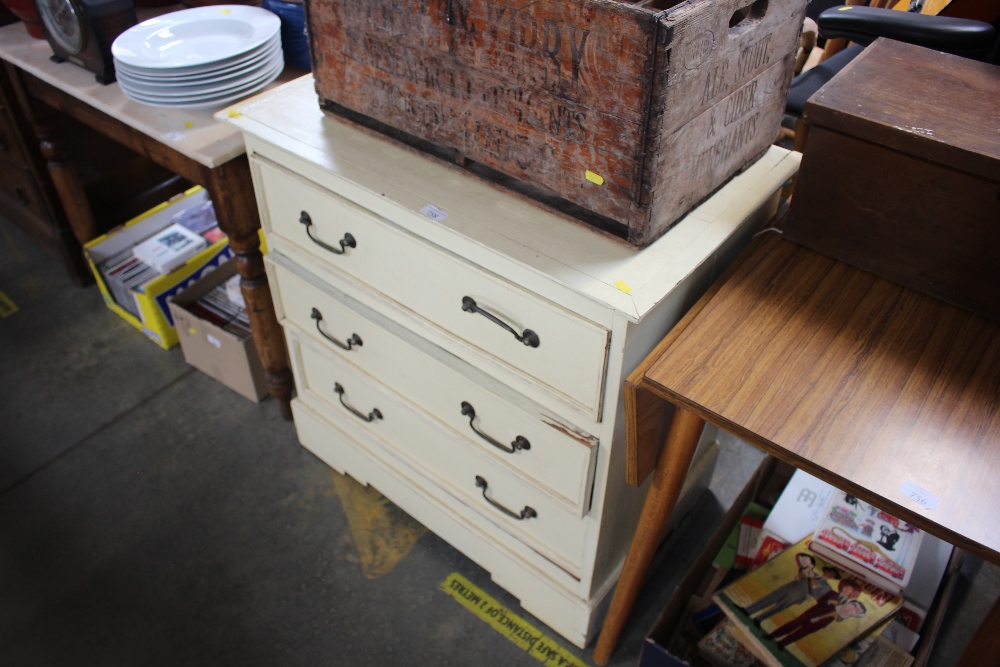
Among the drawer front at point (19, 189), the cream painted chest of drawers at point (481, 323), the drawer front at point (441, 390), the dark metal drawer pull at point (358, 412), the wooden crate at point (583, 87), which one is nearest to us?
the wooden crate at point (583, 87)

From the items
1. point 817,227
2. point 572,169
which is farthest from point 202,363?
point 817,227

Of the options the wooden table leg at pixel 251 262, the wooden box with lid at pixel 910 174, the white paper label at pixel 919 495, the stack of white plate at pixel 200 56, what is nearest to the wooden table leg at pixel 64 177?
the stack of white plate at pixel 200 56

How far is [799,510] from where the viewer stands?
5.06 ft

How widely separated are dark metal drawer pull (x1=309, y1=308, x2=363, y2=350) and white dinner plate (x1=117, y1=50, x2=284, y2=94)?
1.59ft

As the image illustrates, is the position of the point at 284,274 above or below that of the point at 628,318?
below

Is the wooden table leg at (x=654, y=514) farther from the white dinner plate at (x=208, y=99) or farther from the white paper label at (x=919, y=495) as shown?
the white dinner plate at (x=208, y=99)

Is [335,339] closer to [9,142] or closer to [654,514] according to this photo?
[654,514]

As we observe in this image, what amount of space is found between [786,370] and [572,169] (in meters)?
0.37

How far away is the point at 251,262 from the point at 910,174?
48.8 inches

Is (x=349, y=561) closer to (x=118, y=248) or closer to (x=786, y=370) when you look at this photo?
(x=786, y=370)

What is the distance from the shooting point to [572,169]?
3.36 feet

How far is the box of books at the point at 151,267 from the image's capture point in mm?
2088

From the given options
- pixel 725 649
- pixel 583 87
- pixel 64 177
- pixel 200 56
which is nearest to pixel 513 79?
pixel 583 87

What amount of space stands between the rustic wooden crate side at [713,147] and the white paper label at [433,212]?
27 cm
